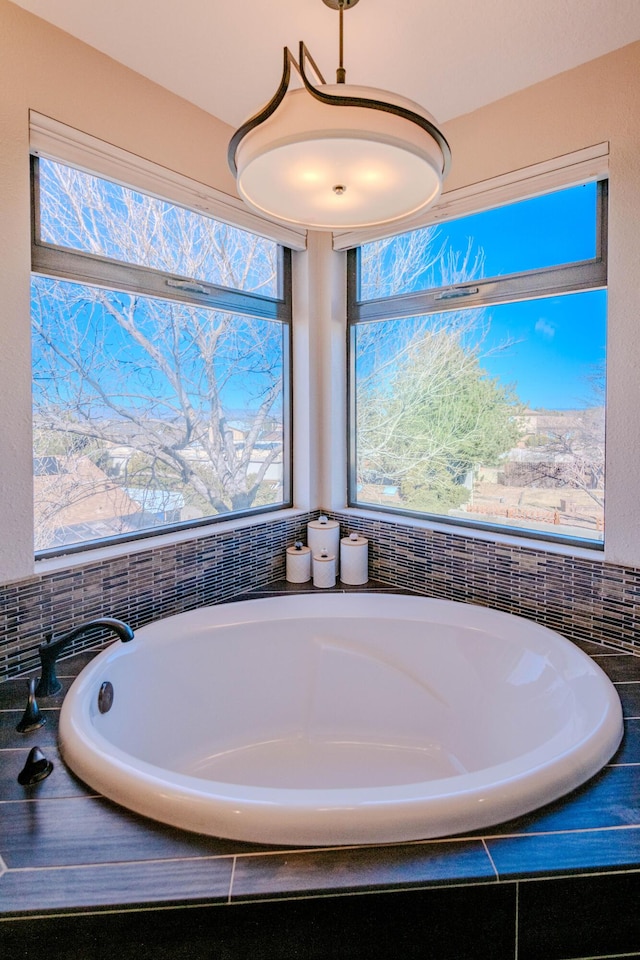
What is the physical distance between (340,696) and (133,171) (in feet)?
6.96

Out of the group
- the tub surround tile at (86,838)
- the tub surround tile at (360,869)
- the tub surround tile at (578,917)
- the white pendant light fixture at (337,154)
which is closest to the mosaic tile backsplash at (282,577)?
the tub surround tile at (86,838)

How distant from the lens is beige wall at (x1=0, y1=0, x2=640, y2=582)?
1.55 m

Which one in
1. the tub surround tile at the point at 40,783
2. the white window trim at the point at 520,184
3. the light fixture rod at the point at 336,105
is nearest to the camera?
the light fixture rod at the point at 336,105

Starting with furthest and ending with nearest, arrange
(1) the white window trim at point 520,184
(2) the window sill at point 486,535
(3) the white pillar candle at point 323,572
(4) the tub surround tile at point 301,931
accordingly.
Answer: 1. (3) the white pillar candle at point 323,572
2. (2) the window sill at point 486,535
3. (1) the white window trim at point 520,184
4. (4) the tub surround tile at point 301,931

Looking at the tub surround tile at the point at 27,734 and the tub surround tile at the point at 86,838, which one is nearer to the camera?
the tub surround tile at the point at 86,838

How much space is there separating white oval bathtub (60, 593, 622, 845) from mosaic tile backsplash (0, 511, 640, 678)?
155 mm

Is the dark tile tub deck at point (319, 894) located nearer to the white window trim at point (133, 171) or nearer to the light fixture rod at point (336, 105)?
the light fixture rod at point (336, 105)

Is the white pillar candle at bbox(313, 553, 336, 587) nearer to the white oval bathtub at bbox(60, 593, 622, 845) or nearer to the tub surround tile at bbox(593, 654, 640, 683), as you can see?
the white oval bathtub at bbox(60, 593, 622, 845)

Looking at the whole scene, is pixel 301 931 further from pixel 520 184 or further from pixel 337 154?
pixel 520 184

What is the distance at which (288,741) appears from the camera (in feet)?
6.44

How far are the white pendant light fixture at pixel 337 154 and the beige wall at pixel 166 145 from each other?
0.88 meters

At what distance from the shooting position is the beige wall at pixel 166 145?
1554 mm

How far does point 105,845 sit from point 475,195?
2362mm

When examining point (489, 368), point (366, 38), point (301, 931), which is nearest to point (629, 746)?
point (301, 931)
